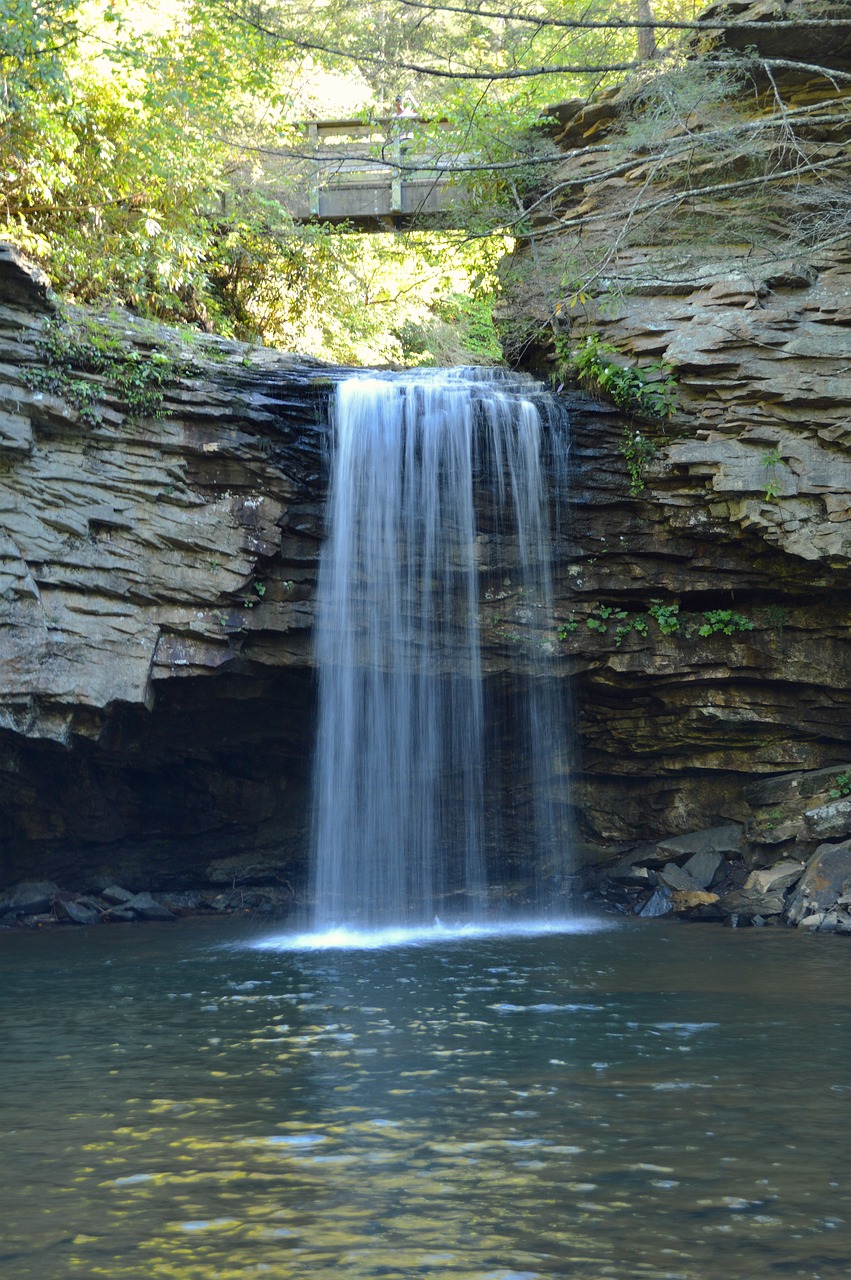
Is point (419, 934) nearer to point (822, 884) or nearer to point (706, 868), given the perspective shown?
point (706, 868)

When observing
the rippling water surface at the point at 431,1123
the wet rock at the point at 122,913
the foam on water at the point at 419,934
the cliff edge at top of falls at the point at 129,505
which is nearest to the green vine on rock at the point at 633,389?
the cliff edge at top of falls at the point at 129,505

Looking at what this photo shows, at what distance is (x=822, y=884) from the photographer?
12.3 m

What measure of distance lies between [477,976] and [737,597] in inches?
263

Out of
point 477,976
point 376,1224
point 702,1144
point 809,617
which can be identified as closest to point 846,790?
point 809,617

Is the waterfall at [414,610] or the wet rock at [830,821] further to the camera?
the waterfall at [414,610]

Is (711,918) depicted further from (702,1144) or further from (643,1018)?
(702,1144)

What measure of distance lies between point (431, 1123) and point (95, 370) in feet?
32.6

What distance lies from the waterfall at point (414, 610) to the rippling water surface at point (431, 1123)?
412 centimetres

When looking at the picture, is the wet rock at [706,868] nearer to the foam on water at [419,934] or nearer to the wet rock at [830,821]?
the wet rock at [830,821]

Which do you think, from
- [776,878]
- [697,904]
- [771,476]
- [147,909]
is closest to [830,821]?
[776,878]

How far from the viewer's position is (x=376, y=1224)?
418cm

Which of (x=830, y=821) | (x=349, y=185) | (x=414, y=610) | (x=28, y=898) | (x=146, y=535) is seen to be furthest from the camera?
(x=349, y=185)

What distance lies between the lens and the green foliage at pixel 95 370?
1229 cm

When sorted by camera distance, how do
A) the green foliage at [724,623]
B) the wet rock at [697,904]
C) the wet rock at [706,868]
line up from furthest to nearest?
the wet rock at [706,868], the green foliage at [724,623], the wet rock at [697,904]
